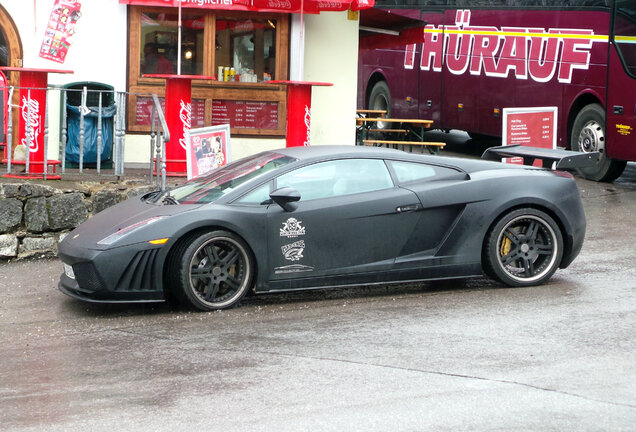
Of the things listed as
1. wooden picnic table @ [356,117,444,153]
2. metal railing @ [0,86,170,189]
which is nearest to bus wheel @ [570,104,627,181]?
wooden picnic table @ [356,117,444,153]

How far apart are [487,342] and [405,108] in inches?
652

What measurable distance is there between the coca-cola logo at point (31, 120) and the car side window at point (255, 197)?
410 cm

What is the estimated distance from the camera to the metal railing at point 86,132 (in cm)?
1121

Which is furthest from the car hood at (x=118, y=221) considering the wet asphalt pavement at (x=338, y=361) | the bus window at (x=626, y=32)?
the bus window at (x=626, y=32)

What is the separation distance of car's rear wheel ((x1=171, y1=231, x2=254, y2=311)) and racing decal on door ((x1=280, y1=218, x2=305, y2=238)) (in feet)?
1.08

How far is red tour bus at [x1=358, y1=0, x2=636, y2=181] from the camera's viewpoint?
652 inches

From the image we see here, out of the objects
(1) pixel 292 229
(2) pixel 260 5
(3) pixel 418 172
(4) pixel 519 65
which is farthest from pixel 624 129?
(1) pixel 292 229

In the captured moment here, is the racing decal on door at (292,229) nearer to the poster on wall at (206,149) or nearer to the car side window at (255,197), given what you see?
the car side window at (255,197)

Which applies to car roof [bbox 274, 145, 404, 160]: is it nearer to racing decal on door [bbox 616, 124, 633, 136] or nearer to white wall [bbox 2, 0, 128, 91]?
white wall [bbox 2, 0, 128, 91]

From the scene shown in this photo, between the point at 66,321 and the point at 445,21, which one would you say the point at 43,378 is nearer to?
the point at 66,321

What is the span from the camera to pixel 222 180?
336 inches

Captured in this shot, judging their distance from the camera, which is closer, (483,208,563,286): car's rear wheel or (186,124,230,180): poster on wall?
(483,208,563,286): car's rear wheel

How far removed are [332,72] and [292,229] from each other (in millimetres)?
7325

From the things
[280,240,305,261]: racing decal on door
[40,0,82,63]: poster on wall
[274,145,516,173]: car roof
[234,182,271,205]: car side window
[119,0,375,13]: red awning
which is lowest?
[280,240,305,261]: racing decal on door
